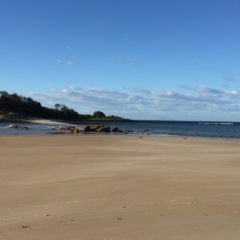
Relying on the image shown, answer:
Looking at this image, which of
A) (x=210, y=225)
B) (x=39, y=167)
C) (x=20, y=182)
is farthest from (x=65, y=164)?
(x=210, y=225)

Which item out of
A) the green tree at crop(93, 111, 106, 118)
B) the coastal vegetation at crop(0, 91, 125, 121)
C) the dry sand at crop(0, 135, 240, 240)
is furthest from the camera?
the green tree at crop(93, 111, 106, 118)

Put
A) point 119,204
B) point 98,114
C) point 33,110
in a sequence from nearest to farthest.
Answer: point 119,204 < point 33,110 < point 98,114

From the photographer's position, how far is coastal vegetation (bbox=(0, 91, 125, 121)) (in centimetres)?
15326

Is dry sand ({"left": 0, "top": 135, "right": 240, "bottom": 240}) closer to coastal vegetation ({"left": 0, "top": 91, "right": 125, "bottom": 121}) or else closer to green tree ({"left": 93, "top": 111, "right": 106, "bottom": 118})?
coastal vegetation ({"left": 0, "top": 91, "right": 125, "bottom": 121})

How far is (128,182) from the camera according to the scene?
32.7 ft

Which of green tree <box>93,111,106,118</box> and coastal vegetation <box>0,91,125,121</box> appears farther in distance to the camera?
green tree <box>93,111,106,118</box>

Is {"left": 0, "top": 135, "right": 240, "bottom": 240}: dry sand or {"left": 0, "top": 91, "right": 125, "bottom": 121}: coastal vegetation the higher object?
{"left": 0, "top": 91, "right": 125, "bottom": 121}: coastal vegetation

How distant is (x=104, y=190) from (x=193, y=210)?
8.90 ft

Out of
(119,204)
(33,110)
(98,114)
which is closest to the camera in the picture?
(119,204)

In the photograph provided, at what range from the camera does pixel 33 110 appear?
537ft

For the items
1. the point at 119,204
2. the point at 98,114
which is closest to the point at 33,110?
the point at 98,114

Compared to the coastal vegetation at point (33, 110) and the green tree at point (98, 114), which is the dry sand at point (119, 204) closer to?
the coastal vegetation at point (33, 110)

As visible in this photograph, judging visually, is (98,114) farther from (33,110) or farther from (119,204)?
(119,204)

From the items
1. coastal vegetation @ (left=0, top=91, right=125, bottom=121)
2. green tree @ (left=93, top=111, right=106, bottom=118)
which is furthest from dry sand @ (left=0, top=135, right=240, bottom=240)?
green tree @ (left=93, top=111, right=106, bottom=118)
